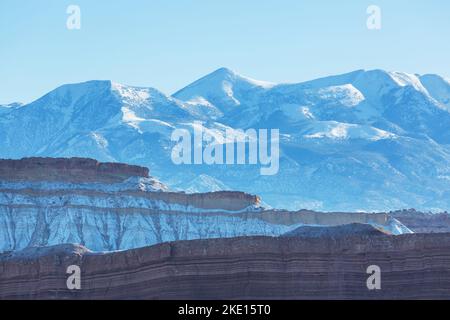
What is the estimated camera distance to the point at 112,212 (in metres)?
134

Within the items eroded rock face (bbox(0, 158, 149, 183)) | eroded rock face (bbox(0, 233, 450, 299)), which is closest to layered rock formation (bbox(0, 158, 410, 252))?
eroded rock face (bbox(0, 158, 149, 183))

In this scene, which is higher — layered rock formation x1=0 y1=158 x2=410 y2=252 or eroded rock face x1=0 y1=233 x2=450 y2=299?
layered rock formation x1=0 y1=158 x2=410 y2=252

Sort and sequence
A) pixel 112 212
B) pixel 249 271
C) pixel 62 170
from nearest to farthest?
pixel 249 271 → pixel 112 212 → pixel 62 170

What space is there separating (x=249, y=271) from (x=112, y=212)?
7837 cm

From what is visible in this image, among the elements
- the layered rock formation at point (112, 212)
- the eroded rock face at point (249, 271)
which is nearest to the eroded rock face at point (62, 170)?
the layered rock formation at point (112, 212)

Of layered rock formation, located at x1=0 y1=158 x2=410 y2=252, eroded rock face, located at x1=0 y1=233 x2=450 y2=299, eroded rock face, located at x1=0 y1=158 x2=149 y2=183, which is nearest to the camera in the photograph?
eroded rock face, located at x1=0 y1=233 x2=450 y2=299

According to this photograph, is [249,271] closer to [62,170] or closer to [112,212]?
[112,212]

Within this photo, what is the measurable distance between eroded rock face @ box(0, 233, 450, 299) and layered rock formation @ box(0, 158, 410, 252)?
66.7 m

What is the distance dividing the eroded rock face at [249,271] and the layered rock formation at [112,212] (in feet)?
219

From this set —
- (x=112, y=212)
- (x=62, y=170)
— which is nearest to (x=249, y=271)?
(x=112, y=212)

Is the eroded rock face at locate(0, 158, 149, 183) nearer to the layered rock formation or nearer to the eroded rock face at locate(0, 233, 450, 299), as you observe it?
the layered rock formation

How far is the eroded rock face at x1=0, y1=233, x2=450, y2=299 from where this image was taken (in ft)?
183
